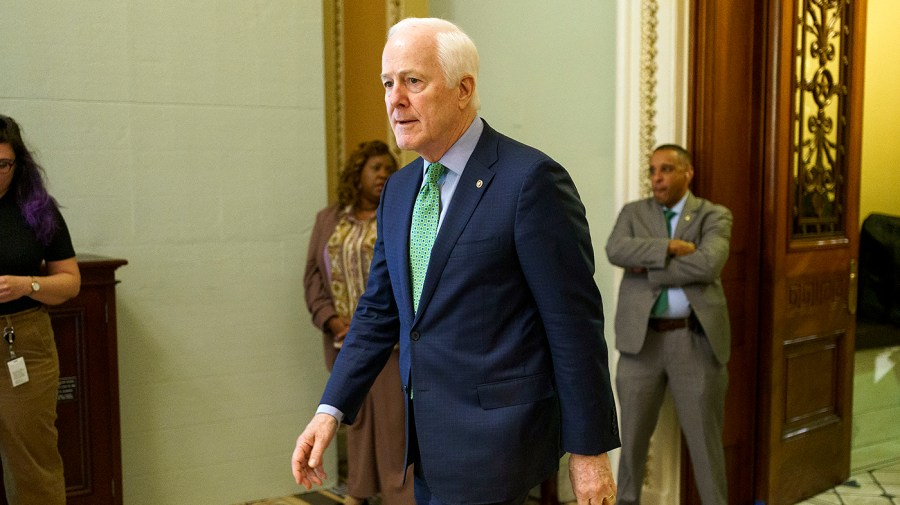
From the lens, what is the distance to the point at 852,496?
4457mm

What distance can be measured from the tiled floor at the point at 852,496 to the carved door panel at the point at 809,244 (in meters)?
0.06

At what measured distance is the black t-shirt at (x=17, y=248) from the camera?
313cm

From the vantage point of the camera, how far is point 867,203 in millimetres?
5457

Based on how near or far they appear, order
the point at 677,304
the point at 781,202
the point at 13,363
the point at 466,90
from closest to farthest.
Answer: the point at 466,90 < the point at 13,363 < the point at 677,304 < the point at 781,202

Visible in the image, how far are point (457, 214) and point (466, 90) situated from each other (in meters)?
0.26

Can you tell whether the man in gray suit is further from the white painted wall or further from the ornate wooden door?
the white painted wall

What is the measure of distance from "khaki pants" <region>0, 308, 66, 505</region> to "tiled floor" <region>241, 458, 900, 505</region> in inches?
49.9

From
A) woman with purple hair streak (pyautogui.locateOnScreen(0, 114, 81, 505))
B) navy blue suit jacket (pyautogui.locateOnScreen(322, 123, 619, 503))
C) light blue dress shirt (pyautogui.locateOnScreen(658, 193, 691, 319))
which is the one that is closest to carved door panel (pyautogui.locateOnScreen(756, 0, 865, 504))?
light blue dress shirt (pyautogui.locateOnScreen(658, 193, 691, 319))

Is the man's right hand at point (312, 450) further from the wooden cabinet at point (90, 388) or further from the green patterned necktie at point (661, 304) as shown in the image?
the green patterned necktie at point (661, 304)

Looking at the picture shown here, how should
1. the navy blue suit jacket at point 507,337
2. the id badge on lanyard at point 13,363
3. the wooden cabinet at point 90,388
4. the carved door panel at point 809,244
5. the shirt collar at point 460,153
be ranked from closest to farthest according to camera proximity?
the navy blue suit jacket at point 507,337 → the shirt collar at point 460,153 → the id badge on lanyard at point 13,363 → the wooden cabinet at point 90,388 → the carved door panel at point 809,244

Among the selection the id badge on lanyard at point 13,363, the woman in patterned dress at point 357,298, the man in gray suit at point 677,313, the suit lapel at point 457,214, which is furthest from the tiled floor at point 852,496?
the suit lapel at point 457,214

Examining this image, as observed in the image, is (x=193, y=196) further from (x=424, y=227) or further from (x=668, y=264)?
(x=424, y=227)

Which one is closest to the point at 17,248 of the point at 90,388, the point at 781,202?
the point at 90,388

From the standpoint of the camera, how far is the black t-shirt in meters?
3.13
